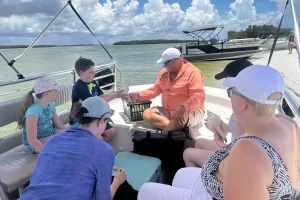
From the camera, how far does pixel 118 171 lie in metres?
1.57

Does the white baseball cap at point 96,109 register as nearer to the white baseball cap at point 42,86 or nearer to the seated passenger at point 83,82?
the white baseball cap at point 42,86

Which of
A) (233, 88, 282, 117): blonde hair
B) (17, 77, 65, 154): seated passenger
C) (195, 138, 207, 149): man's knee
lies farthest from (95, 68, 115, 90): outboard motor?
(233, 88, 282, 117): blonde hair

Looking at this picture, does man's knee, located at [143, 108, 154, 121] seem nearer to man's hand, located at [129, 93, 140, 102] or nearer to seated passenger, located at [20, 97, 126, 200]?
man's hand, located at [129, 93, 140, 102]

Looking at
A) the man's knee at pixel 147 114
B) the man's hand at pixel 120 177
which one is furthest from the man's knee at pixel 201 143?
the man's hand at pixel 120 177

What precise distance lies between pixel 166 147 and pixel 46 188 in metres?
1.19

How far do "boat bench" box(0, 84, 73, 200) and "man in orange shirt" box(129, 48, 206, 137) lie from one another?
1125mm

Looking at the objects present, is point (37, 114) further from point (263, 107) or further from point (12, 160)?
point (263, 107)

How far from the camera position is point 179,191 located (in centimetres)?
132

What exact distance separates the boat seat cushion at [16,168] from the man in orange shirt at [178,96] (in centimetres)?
113

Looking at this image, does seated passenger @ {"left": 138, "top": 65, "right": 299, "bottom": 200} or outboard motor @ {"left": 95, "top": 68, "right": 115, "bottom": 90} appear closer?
seated passenger @ {"left": 138, "top": 65, "right": 299, "bottom": 200}

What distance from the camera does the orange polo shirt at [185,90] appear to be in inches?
98.1

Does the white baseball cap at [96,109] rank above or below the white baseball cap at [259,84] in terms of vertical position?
below

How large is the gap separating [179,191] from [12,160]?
1.40 meters

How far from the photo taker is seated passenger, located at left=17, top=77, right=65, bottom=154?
6.59 feet
